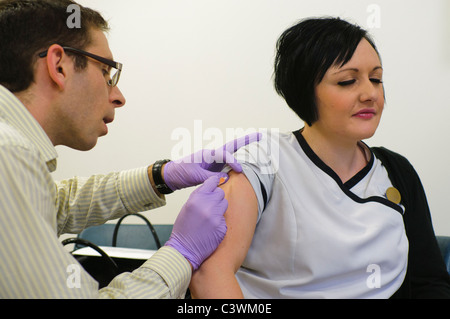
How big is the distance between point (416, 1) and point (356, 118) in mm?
1488

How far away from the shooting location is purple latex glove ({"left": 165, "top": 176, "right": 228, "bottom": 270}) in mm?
1013

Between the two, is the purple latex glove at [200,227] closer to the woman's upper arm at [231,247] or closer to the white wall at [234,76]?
the woman's upper arm at [231,247]

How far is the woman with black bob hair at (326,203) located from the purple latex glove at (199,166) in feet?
0.32

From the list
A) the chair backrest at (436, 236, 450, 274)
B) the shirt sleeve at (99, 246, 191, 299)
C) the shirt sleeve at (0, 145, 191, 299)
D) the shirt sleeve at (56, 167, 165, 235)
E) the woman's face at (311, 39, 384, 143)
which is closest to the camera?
the shirt sleeve at (0, 145, 191, 299)

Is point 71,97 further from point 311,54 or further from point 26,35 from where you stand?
point 311,54

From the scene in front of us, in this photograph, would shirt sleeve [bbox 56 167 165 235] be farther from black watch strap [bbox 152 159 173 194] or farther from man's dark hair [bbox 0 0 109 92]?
man's dark hair [bbox 0 0 109 92]

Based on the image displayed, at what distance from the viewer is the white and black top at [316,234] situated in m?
1.06

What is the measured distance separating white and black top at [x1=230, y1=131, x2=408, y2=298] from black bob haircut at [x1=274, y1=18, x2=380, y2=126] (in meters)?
0.17

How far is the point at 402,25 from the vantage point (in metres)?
2.27

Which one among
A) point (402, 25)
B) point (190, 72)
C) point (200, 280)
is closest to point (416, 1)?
point (402, 25)

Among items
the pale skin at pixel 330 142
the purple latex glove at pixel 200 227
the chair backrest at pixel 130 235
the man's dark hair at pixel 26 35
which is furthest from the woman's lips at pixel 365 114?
the chair backrest at pixel 130 235

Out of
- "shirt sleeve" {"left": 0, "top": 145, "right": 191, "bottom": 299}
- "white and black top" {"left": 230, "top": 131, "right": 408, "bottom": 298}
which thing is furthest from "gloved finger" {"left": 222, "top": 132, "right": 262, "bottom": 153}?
"shirt sleeve" {"left": 0, "top": 145, "right": 191, "bottom": 299}

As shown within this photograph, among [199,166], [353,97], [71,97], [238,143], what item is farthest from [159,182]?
[353,97]
